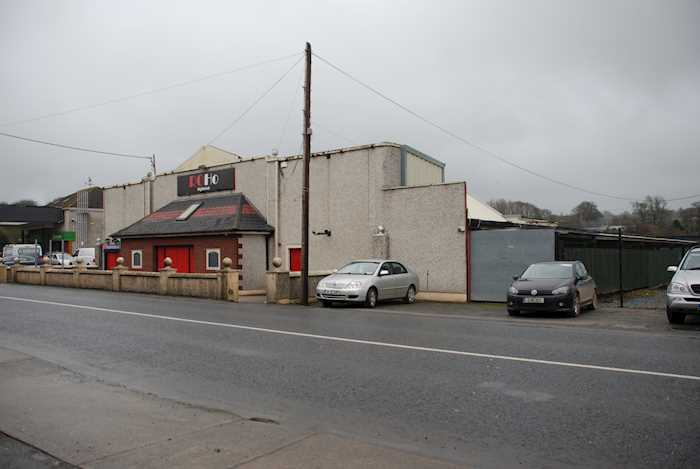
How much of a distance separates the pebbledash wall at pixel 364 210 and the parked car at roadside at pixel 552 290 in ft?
15.6

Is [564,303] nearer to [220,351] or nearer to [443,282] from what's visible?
[443,282]

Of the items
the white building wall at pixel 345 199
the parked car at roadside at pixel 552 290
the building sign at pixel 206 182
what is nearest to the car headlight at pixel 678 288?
the parked car at roadside at pixel 552 290

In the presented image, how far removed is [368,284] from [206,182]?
15283 millimetres

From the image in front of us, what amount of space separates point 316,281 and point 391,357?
1292 cm

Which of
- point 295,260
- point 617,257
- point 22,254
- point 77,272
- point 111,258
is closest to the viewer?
point 617,257

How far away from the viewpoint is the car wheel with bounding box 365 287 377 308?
1745cm

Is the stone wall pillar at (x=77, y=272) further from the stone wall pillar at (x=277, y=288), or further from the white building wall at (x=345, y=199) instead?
the stone wall pillar at (x=277, y=288)

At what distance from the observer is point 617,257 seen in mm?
22078

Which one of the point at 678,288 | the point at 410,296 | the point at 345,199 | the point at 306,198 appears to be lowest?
the point at 410,296

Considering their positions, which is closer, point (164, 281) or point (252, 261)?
point (164, 281)

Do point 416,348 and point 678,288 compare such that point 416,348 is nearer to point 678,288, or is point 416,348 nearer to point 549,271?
point 678,288

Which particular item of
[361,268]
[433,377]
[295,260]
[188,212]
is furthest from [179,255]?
[433,377]

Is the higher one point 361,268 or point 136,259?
point 136,259

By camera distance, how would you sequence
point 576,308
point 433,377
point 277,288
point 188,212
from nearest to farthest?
1. point 433,377
2. point 576,308
3. point 277,288
4. point 188,212
